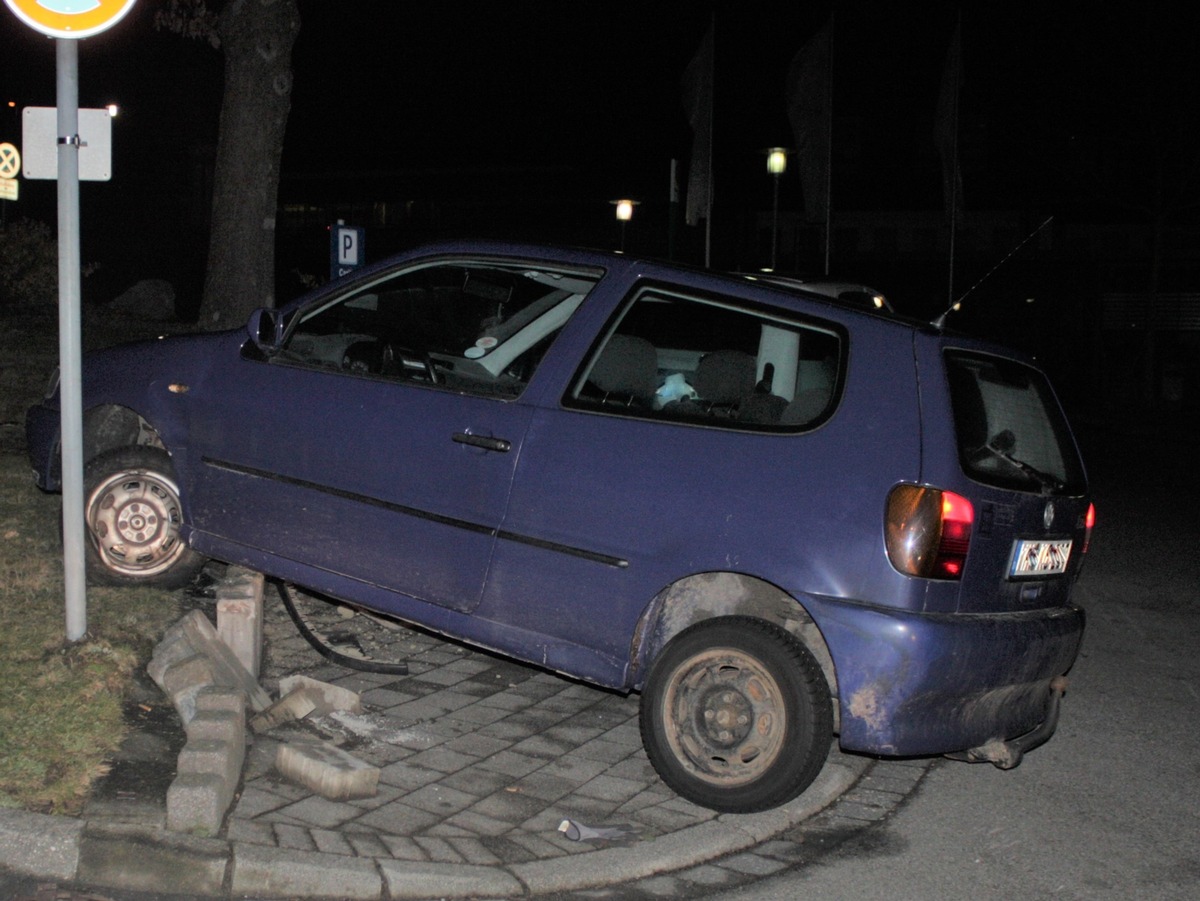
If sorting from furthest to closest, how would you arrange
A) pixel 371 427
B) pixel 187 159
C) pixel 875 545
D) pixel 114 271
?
pixel 187 159 → pixel 114 271 → pixel 371 427 → pixel 875 545

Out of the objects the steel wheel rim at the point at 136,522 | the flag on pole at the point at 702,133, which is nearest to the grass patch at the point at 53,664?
the steel wheel rim at the point at 136,522

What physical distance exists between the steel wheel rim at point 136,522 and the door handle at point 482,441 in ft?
5.32

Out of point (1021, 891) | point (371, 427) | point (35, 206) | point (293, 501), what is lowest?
point (1021, 891)

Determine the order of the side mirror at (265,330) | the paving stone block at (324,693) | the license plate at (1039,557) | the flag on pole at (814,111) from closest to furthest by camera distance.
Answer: the license plate at (1039,557) < the paving stone block at (324,693) < the side mirror at (265,330) < the flag on pole at (814,111)

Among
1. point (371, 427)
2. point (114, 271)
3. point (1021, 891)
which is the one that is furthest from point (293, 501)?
point (114, 271)

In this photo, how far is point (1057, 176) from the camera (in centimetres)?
4325

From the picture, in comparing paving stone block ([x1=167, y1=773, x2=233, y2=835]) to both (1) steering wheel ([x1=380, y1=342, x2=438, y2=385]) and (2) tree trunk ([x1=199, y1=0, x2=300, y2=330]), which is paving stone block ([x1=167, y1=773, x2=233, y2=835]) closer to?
(1) steering wheel ([x1=380, y1=342, x2=438, y2=385])

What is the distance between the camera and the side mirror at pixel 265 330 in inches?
217

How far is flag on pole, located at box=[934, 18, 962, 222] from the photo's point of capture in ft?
68.5

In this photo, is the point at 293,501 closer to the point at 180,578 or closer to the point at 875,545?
the point at 180,578

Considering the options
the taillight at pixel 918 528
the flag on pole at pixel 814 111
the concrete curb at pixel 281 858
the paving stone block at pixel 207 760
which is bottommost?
the concrete curb at pixel 281 858

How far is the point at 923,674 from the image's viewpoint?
4180mm

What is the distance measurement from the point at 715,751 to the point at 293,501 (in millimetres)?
2068

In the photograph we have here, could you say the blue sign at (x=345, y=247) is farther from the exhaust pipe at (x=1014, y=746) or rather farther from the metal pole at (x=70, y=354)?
the exhaust pipe at (x=1014, y=746)
